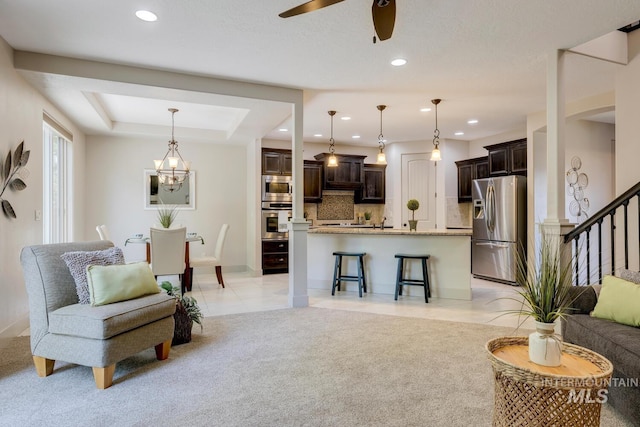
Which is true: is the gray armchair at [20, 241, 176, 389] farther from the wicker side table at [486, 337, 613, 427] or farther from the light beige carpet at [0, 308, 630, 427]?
the wicker side table at [486, 337, 613, 427]

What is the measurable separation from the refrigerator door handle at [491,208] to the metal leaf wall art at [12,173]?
6.25 m

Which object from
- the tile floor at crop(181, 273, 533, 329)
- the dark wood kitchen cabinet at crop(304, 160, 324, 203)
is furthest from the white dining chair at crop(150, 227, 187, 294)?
the dark wood kitchen cabinet at crop(304, 160, 324, 203)

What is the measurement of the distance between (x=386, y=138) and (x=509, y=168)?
241cm

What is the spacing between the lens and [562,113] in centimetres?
351

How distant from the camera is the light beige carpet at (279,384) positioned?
2.10 meters

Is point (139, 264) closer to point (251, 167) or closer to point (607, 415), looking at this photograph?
point (607, 415)

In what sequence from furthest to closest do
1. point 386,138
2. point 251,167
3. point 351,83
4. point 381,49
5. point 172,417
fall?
point 386,138
point 251,167
point 351,83
point 381,49
point 172,417

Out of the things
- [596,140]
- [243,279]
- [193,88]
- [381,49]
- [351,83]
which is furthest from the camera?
[243,279]

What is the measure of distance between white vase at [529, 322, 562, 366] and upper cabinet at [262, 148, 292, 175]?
591 cm

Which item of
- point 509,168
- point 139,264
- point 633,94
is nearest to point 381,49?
point 633,94

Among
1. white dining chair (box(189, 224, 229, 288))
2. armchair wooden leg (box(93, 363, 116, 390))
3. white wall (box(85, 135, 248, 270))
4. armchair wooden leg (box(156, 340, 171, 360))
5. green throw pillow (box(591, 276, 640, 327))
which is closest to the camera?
green throw pillow (box(591, 276, 640, 327))

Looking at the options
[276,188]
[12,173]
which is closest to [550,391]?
[12,173]

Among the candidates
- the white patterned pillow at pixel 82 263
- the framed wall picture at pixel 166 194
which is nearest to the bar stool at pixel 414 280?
the white patterned pillow at pixel 82 263

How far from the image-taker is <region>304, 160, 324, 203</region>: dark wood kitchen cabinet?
7.59 m
